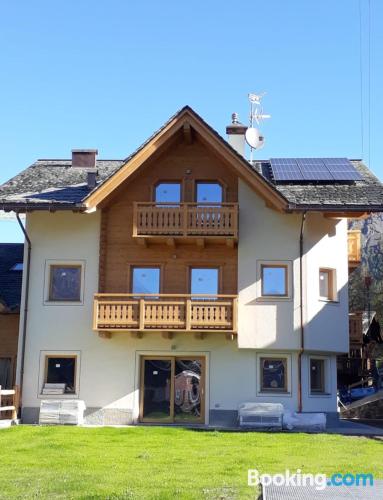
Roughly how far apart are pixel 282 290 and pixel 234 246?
2051mm

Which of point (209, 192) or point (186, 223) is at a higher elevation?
point (209, 192)

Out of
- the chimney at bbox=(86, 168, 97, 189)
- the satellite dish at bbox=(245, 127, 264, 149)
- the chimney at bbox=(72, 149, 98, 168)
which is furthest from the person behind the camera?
the chimney at bbox=(72, 149, 98, 168)

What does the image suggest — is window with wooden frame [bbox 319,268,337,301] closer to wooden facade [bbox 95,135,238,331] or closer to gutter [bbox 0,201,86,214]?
wooden facade [bbox 95,135,238,331]

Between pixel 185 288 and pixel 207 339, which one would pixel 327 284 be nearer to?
pixel 207 339

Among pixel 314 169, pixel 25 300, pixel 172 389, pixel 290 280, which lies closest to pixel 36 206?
pixel 25 300

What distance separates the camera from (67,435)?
17.7m

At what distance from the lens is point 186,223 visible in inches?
834

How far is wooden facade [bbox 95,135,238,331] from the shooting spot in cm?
2147

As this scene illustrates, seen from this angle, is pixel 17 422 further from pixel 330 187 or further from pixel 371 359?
pixel 371 359

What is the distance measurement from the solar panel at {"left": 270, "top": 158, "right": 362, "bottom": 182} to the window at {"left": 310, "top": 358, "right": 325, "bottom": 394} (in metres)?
5.99

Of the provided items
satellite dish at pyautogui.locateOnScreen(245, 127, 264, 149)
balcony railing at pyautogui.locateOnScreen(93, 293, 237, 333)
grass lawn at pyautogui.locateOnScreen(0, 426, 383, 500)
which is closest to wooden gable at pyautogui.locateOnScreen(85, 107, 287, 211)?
balcony railing at pyautogui.locateOnScreen(93, 293, 237, 333)

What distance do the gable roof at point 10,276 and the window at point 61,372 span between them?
263cm

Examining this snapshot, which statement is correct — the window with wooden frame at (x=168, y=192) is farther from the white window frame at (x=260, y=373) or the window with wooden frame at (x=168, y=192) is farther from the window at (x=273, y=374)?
the window at (x=273, y=374)

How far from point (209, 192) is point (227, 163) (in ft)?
4.22
